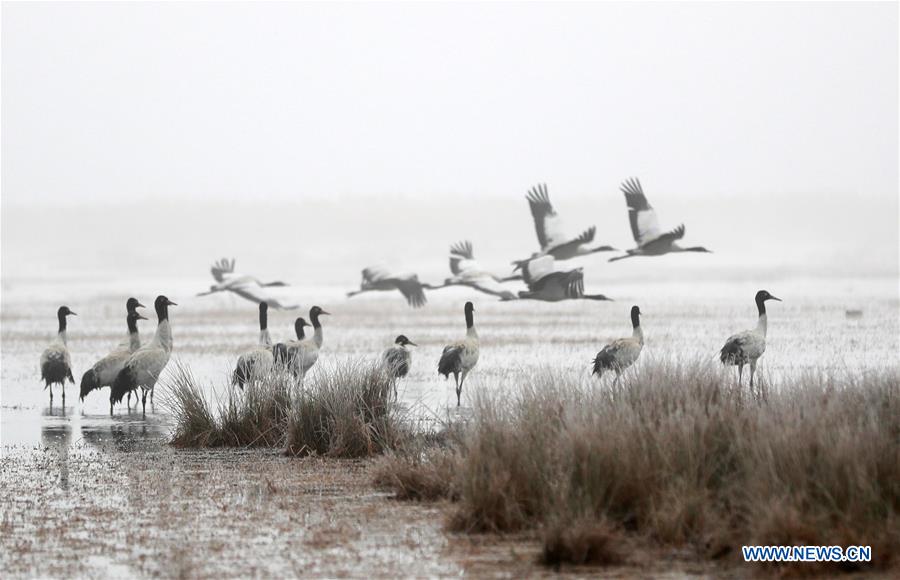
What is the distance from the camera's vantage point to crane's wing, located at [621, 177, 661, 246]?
26.2 metres

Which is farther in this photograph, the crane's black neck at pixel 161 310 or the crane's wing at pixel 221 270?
the crane's wing at pixel 221 270

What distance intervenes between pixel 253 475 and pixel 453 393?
7.80 meters

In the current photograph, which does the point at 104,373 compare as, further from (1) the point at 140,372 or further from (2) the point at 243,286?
(2) the point at 243,286

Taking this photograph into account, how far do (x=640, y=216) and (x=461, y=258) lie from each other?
6894 millimetres

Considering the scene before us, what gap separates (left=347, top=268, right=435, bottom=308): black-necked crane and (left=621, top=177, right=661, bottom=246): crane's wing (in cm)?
541

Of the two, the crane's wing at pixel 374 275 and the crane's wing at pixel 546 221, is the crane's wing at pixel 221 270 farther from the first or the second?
the crane's wing at pixel 546 221

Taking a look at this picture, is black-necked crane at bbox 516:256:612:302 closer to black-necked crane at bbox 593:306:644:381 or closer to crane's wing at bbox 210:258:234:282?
black-necked crane at bbox 593:306:644:381

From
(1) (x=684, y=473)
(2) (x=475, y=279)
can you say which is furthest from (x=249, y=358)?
(2) (x=475, y=279)

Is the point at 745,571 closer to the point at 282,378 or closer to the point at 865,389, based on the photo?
the point at 865,389

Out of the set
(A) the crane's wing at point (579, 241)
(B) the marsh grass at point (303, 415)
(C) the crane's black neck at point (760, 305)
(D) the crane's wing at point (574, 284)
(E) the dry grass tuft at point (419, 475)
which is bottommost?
(E) the dry grass tuft at point (419, 475)

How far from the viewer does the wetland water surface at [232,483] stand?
8.01 meters

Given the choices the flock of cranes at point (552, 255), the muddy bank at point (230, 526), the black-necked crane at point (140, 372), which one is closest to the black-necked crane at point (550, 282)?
the flock of cranes at point (552, 255)

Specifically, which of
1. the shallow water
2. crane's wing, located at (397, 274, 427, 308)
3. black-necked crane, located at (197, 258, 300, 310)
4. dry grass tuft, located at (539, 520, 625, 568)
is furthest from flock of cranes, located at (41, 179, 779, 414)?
black-necked crane, located at (197, 258, 300, 310)

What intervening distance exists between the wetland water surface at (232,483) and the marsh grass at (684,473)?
0.31 m
